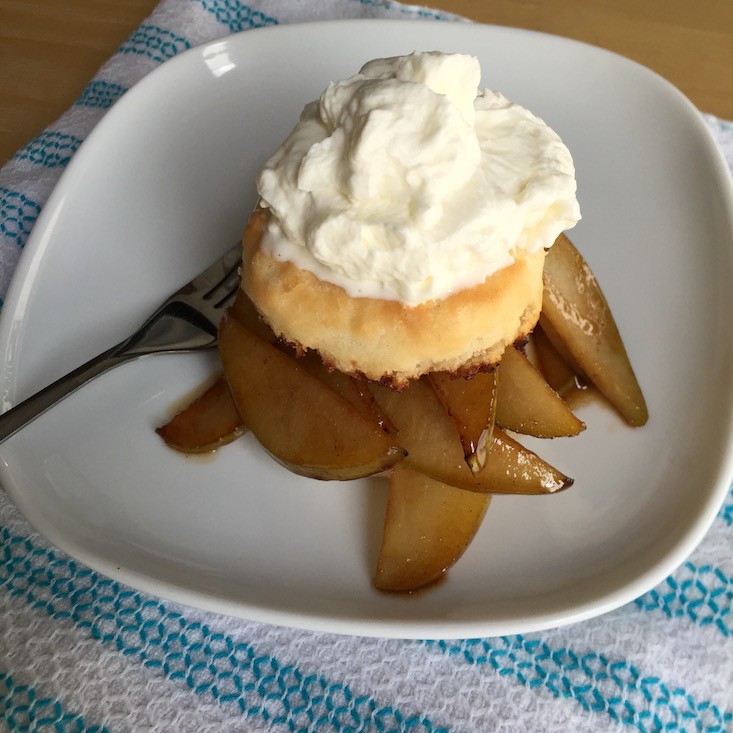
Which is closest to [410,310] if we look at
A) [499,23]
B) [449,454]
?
[449,454]

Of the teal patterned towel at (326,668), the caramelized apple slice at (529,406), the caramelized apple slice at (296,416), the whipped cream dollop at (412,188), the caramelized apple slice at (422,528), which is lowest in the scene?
the teal patterned towel at (326,668)

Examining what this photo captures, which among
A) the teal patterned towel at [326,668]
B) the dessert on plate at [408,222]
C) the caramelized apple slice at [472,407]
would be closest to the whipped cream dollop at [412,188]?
the dessert on plate at [408,222]

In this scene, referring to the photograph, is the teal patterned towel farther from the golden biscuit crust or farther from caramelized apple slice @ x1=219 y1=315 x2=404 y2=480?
the golden biscuit crust

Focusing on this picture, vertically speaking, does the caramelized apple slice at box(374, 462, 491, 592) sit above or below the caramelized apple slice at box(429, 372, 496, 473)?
below

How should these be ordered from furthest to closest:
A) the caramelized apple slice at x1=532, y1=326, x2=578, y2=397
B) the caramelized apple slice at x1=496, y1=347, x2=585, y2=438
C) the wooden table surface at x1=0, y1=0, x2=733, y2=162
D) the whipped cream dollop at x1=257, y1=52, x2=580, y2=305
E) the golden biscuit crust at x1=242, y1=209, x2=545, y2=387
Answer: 1. the wooden table surface at x1=0, y1=0, x2=733, y2=162
2. the caramelized apple slice at x1=532, y1=326, x2=578, y2=397
3. the caramelized apple slice at x1=496, y1=347, x2=585, y2=438
4. the golden biscuit crust at x1=242, y1=209, x2=545, y2=387
5. the whipped cream dollop at x1=257, y1=52, x2=580, y2=305

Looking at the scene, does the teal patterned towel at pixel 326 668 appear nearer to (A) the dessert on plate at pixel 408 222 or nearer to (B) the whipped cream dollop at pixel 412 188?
(A) the dessert on plate at pixel 408 222

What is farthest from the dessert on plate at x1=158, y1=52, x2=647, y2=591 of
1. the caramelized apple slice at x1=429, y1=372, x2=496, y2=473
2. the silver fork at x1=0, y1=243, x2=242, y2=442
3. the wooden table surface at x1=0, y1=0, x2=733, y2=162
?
the wooden table surface at x1=0, y1=0, x2=733, y2=162

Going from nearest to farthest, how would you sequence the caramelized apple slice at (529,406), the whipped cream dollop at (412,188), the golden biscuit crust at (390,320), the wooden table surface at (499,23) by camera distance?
the whipped cream dollop at (412,188) < the golden biscuit crust at (390,320) < the caramelized apple slice at (529,406) < the wooden table surface at (499,23)

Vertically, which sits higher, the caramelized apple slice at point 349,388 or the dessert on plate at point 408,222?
the dessert on plate at point 408,222
